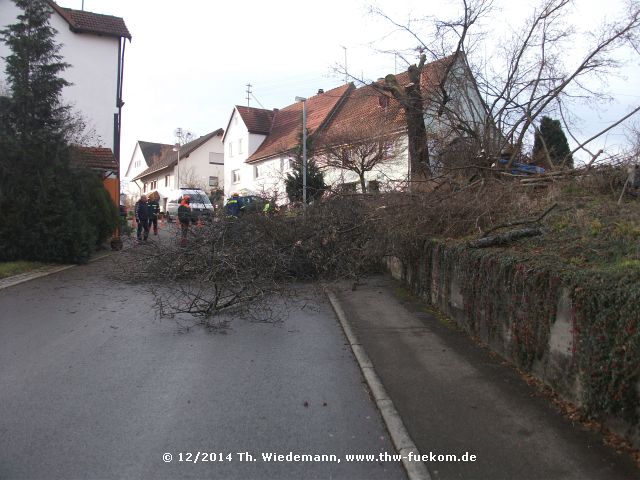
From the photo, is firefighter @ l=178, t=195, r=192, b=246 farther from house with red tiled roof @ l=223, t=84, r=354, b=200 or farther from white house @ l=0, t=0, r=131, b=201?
house with red tiled roof @ l=223, t=84, r=354, b=200

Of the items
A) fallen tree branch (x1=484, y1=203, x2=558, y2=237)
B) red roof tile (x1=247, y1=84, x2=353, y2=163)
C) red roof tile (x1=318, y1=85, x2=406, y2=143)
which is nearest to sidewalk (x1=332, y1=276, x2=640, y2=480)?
fallen tree branch (x1=484, y1=203, x2=558, y2=237)

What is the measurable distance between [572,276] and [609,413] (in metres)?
1.11

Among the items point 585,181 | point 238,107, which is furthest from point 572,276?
point 238,107

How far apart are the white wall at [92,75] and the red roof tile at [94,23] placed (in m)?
0.38

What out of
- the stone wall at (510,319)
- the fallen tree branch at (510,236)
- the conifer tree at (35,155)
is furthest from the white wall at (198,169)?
the fallen tree branch at (510,236)

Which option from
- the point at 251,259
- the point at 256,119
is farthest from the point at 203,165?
the point at 251,259

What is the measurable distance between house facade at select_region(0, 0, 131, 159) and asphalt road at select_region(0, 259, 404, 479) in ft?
65.2

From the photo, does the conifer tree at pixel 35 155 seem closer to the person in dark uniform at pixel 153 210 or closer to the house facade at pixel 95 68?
the person in dark uniform at pixel 153 210

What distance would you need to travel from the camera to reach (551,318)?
4793mm

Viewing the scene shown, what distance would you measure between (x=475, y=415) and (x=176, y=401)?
255 cm

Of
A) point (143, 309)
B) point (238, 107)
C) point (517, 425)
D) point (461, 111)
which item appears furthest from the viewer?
point (238, 107)

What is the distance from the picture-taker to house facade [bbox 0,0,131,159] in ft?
84.1

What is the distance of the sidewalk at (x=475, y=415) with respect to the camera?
362cm

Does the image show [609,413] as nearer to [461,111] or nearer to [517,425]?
[517,425]
